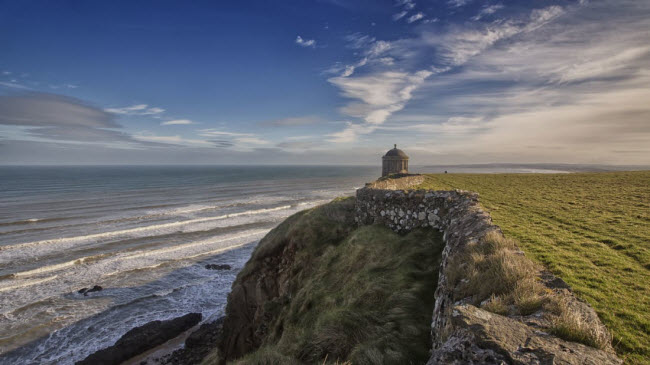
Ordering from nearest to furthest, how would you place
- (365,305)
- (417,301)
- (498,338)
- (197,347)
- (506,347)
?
1. (506,347)
2. (498,338)
3. (417,301)
4. (365,305)
5. (197,347)

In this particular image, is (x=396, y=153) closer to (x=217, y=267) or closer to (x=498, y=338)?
(x=217, y=267)

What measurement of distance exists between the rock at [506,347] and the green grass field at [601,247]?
6.83ft

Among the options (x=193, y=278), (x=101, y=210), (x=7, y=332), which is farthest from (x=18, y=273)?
(x=101, y=210)

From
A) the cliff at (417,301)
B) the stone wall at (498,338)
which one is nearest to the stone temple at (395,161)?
the cliff at (417,301)

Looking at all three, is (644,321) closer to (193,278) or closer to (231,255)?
(193,278)

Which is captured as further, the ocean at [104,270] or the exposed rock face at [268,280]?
the ocean at [104,270]

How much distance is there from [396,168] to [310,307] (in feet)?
142

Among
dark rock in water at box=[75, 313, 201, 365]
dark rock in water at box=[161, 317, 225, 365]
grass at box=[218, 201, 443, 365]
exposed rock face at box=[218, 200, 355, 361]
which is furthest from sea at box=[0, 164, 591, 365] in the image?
grass at box=[218, 201, 443, 365]

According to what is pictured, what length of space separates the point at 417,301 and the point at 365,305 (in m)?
1.26

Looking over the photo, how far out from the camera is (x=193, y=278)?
25.7 meters

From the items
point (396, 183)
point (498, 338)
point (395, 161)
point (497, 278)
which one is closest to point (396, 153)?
point (395, 161)

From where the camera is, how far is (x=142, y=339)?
17688mm

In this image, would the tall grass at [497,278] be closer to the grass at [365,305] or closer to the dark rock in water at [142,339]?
the grass at [365,305]

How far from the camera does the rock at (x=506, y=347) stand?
8.32ft
